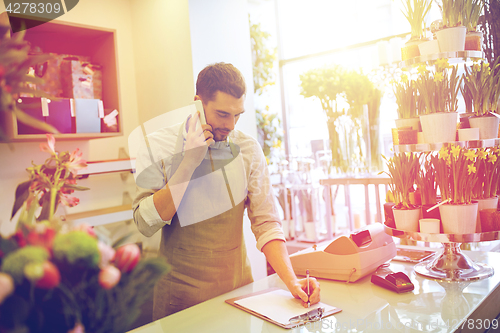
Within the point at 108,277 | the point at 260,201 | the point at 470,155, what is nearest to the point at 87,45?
the point at 260,201

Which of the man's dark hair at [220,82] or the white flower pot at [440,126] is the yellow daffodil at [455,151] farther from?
the man's dark hair at [220,82]

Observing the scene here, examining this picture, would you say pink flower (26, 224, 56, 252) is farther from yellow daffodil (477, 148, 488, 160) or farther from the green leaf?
yellow daffodil (477, 148, 488, 160)

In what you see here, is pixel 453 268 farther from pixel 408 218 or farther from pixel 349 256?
pixel 349 256

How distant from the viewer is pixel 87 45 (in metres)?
2.37

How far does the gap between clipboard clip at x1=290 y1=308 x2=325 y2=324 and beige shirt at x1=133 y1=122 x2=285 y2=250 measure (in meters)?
0.36

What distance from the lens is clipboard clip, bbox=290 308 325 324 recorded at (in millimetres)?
1084

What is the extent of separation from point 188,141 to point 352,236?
2.37 feet

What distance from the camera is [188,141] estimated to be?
1.28 meters

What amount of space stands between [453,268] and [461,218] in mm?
214

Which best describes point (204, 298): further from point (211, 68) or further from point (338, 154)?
point (338, 154)

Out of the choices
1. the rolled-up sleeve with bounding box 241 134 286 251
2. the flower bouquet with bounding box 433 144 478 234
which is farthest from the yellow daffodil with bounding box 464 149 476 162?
the rolled-up sleeve with bounding box 241 134 286 251

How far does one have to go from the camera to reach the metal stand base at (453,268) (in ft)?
4.59

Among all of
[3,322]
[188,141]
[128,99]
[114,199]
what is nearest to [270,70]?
[128,99]

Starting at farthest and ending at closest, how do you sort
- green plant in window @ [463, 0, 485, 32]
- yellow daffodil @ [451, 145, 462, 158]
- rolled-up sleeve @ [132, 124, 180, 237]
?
green plant in window @ [463, 0, 485, 32] < yellow daffodil @ [451, 145, 462, 158] < rolled-up sleeve @ [132, 124, 180, 237]
